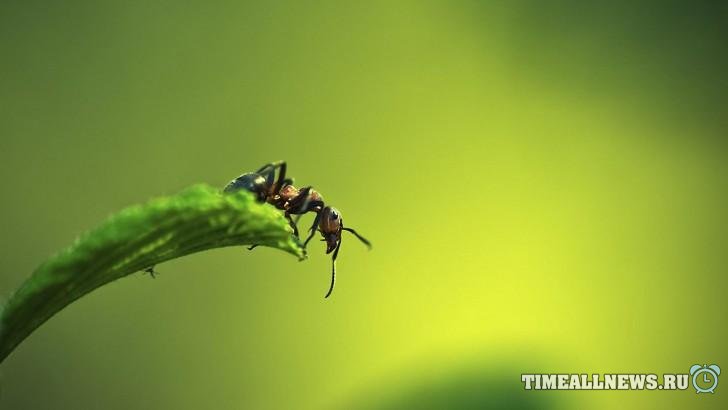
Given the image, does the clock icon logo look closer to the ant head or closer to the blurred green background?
the blurred green background

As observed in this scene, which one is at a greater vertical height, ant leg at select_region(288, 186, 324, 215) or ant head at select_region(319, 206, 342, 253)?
ant leg at select_region(288, 186, 324, 215)

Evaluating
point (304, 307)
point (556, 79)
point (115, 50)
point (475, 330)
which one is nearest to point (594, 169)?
point (556, 79)

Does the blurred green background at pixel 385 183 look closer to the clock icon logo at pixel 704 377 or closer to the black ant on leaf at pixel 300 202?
the clock icon logo at pixel 704 377

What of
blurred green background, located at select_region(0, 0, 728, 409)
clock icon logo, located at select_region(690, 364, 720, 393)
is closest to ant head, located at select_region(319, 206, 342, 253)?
blurred green background, located at select_region(0, 0, 728, 409)

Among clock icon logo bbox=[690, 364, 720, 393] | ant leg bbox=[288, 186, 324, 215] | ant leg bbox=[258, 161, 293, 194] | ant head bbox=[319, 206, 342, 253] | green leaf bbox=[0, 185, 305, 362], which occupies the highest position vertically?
ant leg bbox=[258, 161, 293, 194]

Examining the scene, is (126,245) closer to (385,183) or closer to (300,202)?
(300,202)

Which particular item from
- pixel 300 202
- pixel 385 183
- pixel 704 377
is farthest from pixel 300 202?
pixel 704 377
